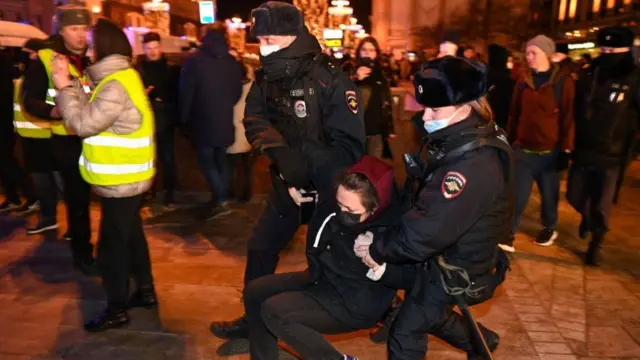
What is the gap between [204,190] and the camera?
6.93 meters

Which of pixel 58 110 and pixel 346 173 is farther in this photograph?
pixel 58 110

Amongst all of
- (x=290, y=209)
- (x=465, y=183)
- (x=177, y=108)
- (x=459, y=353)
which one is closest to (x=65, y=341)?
(x=290, y=209)

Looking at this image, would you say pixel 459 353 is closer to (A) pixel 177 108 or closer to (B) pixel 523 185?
(B) pixel 523 185

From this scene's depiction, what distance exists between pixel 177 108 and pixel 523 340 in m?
4.54

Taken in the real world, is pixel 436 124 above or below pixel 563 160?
above

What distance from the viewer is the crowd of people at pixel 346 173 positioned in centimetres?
229

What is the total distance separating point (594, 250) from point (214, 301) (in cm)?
332

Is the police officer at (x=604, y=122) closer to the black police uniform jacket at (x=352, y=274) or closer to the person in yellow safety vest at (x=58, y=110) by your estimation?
the black police uniform jacket at (x=352, y=274)

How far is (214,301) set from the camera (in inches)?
158

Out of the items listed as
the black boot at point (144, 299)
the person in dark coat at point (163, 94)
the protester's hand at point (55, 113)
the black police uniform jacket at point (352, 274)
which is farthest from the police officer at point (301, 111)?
the person in dark coat at point (163, 94)

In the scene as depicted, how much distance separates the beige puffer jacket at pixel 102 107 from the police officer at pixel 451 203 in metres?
1.68

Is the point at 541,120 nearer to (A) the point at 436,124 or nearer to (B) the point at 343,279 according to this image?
(A) the point at 436,124

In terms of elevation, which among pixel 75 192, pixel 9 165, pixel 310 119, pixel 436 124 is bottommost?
pixel 9 165

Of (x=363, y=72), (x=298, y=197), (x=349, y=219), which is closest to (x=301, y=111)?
(x=298, y=197)
